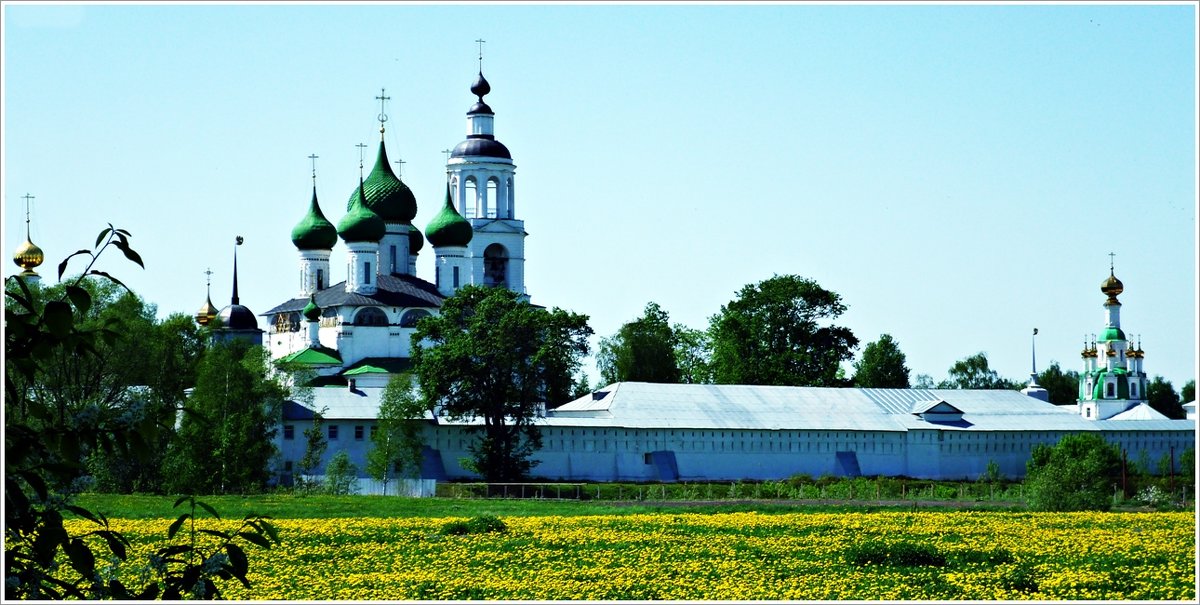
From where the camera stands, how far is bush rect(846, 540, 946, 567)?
19.1m

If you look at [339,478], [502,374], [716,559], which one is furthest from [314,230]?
[716,559]

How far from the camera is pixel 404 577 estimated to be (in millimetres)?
17422

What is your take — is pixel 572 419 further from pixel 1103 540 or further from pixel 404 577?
pixel 404 577

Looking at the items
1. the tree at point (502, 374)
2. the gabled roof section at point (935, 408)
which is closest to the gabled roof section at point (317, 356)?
the tree at point (502, 374)

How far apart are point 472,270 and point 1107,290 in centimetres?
2440

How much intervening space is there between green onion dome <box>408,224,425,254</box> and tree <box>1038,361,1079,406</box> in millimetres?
33232

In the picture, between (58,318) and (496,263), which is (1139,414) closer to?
(496,263)

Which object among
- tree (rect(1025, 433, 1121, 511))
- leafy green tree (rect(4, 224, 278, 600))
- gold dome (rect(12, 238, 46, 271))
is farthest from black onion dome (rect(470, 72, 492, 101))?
leafy green tree (rect(4, 224, 278, 600))

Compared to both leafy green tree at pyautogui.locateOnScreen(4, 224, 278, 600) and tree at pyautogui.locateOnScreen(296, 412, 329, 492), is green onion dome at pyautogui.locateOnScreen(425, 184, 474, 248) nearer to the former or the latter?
tree at pyautogui.locateOnScreen(296, 412, 329, 492)

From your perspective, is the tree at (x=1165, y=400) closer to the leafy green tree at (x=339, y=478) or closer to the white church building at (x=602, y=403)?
the white church building at (x=602, y=403)

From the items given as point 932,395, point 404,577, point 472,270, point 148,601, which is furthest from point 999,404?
point 148,601

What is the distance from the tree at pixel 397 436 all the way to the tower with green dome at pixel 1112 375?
26.3 meters

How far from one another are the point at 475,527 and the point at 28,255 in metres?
39.8

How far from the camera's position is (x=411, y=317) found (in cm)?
6288
